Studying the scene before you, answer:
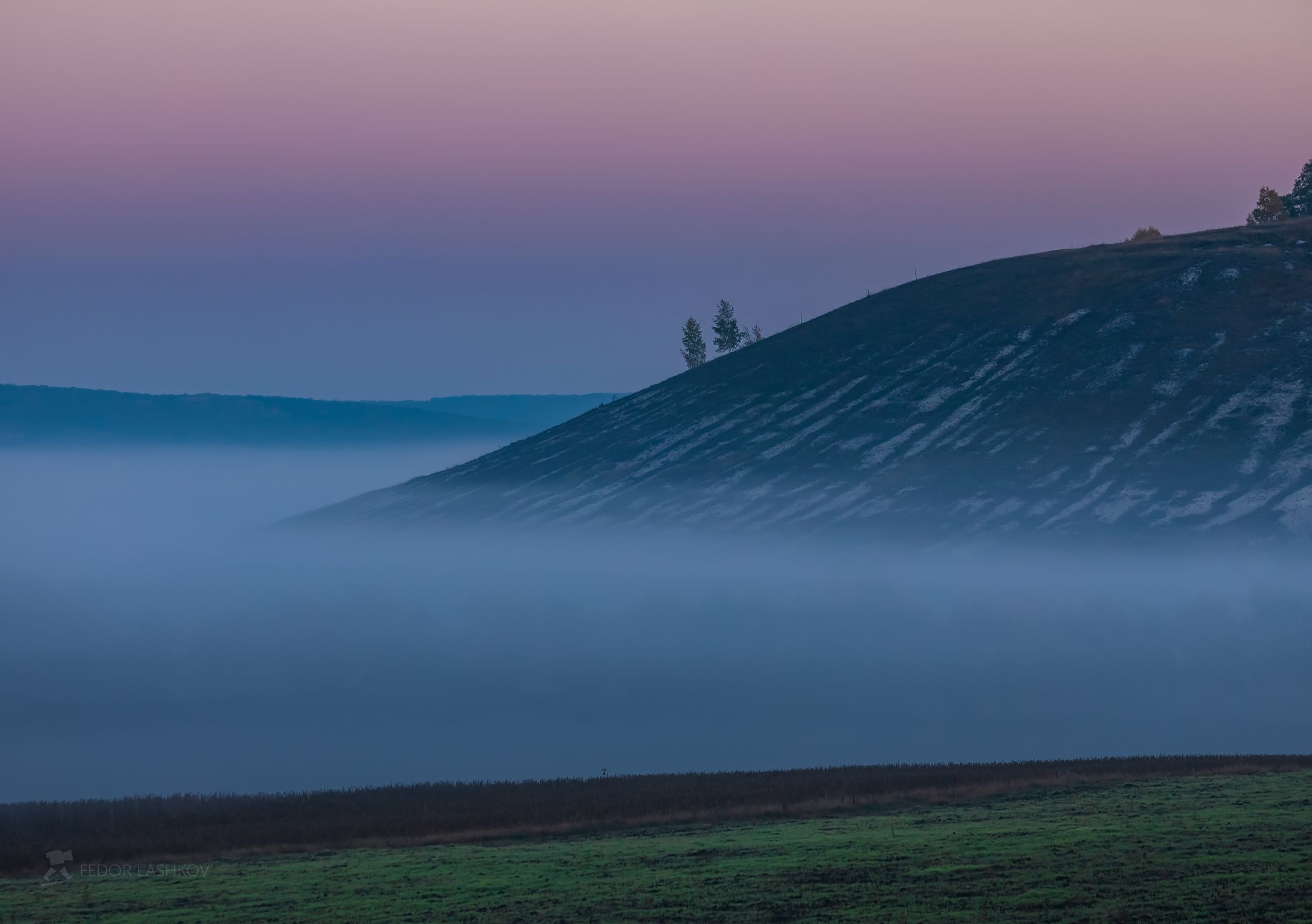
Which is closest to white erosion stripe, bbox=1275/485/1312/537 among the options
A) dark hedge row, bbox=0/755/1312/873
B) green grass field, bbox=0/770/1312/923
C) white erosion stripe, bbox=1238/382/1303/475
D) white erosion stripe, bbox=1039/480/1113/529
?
white erosion stripe, bbox=1238/382/1303/475

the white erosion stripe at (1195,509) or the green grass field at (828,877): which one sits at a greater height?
the white erosion stripe at (1195,509)

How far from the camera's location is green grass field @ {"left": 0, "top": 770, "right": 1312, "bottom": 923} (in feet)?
104

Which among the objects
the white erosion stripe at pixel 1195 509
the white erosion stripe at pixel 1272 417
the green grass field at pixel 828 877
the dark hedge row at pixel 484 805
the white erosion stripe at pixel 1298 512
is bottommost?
the green grass field at pixel 828 877

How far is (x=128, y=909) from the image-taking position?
122 ft

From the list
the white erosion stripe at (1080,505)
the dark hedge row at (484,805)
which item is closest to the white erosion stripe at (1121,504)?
the white erosion stripe at (1080,505)

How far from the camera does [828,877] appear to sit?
36.4m

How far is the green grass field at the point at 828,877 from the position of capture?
3173 cm

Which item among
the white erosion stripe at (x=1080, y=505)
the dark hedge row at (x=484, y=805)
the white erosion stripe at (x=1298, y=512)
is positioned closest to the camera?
the dark hedge row at (x=484, y=805)

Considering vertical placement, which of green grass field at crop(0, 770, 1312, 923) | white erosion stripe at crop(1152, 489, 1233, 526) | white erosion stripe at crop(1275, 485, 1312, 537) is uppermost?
white erosion stripe at crop(1152, 489, 1233, 526)

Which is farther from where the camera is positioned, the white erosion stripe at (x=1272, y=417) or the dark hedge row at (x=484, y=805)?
the white erosion stripe at (x=1272, y=417)

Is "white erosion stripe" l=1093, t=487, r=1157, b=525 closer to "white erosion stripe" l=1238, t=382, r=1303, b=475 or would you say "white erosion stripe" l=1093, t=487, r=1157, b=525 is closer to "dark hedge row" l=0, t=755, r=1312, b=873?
"white erosion stripe" l=1238, t=382, r=1303, b=475

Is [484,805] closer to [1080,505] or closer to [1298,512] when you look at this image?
[1298,512]

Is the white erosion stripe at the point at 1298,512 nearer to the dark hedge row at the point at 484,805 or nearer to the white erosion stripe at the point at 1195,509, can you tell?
the white erosion stripe at the point at 1195,509

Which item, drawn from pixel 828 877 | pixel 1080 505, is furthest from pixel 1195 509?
pixel 828 877
